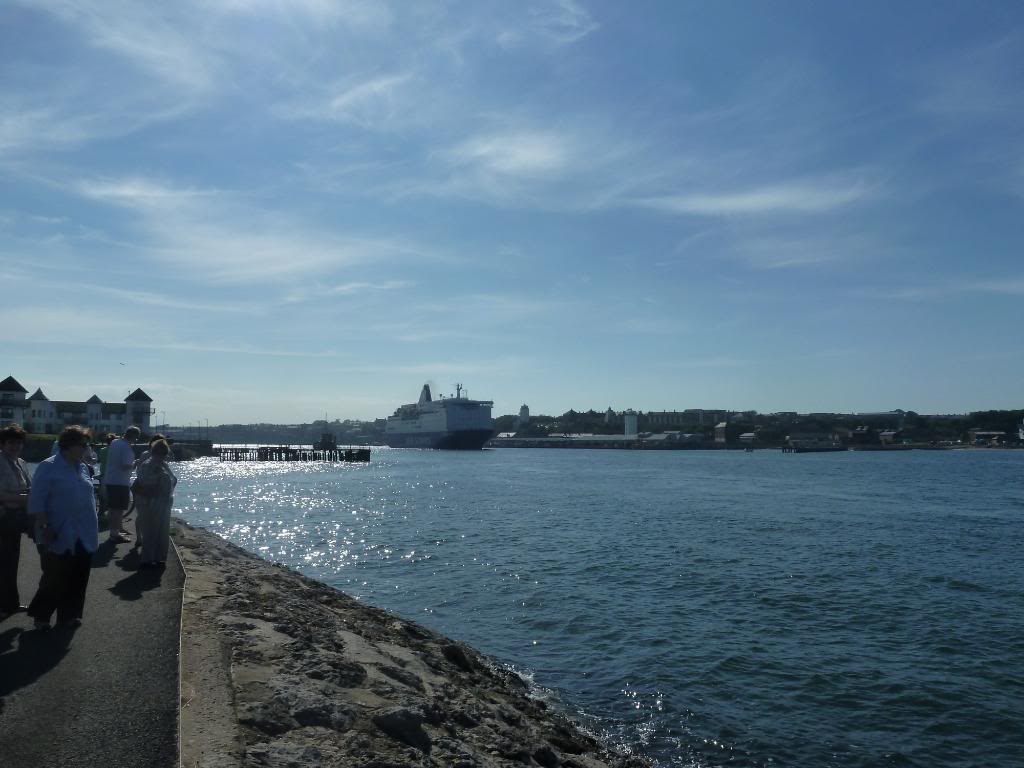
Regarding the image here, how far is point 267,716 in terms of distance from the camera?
485cm

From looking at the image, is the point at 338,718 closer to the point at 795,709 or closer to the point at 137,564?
the point at 137,564

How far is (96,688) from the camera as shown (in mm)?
4805

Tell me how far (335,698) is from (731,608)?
1095 cm

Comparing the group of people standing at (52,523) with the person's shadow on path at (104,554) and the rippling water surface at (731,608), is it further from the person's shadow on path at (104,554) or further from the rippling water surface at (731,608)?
the rippling water surface at (731,608)

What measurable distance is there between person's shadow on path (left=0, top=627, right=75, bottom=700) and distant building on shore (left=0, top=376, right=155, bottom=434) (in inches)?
3208

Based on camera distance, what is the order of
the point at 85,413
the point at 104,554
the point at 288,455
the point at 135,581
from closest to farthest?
the point at 135,581 → the point at 104,554 → the point at 85,413 → the point at 288,455

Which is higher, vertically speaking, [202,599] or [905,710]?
[202,599]

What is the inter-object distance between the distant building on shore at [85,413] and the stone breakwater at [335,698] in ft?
262

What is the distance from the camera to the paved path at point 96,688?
13.0 feet

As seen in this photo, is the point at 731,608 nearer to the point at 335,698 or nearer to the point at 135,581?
the point at 335,698

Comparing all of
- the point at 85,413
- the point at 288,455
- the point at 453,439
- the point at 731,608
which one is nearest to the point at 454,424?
the point at 453,439

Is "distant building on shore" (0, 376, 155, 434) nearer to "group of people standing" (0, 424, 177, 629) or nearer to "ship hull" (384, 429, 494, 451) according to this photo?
"ship hull" (384, 429, 494, 451)

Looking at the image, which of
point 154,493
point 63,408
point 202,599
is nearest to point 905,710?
point 202,599

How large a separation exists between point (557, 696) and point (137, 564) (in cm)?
587
